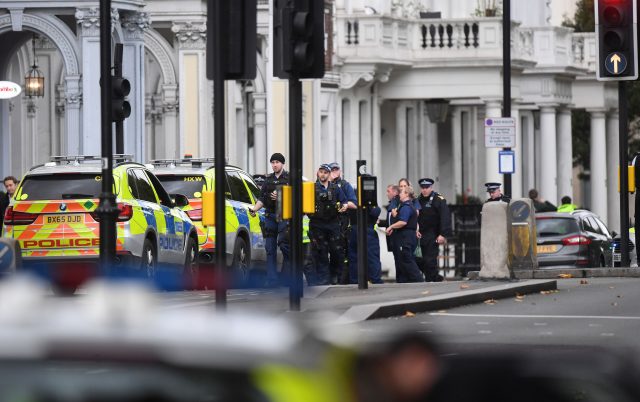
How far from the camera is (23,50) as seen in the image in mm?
49719

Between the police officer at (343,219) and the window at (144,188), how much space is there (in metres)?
2.83

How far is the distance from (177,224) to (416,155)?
97.3 feet

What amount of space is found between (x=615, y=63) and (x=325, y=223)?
425 cm

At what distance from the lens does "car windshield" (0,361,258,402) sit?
12.3 ft

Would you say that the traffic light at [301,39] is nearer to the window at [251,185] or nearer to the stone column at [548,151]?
the window at [251,185]

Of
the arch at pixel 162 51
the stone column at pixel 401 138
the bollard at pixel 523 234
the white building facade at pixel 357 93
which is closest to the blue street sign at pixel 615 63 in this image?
the bollard at pixel 523 234

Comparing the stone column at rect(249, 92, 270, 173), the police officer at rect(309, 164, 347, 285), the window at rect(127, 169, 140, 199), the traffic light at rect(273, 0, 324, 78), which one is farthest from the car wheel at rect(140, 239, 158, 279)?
the stone column at rect(249, 92, 270, 173)

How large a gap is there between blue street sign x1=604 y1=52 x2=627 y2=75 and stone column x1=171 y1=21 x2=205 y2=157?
1820 centimetres

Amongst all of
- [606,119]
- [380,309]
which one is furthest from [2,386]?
[606,119]

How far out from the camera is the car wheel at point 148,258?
23.4 m

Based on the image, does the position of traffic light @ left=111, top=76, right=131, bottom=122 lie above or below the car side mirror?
above

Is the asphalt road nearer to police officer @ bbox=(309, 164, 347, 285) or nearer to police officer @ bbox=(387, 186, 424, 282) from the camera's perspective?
police officer @ bbox=(309, 164, 347, 285)

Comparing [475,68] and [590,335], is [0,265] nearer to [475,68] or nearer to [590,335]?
[590,335]

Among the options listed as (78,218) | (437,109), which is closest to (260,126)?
(437,109)
